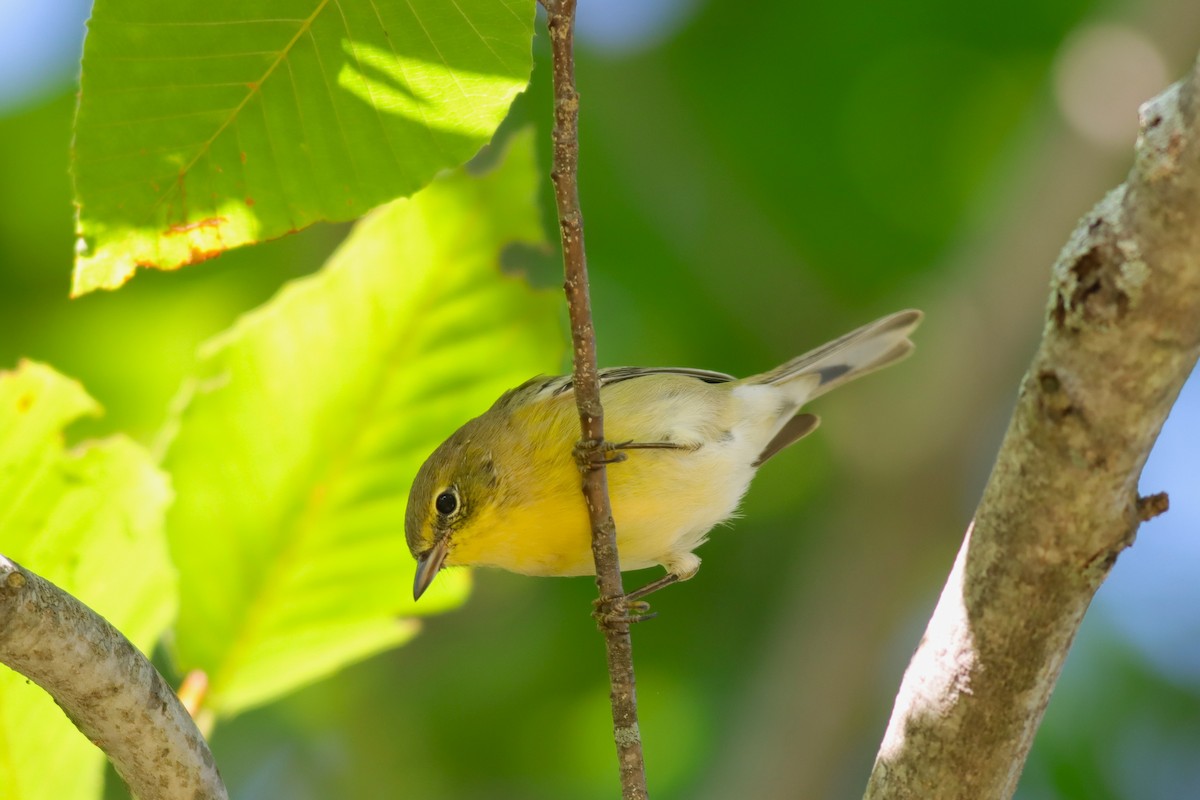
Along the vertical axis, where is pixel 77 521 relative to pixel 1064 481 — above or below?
above

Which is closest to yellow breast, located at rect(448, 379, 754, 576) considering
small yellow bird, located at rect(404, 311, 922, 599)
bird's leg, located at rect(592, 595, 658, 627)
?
small yellow bird, located at rect(404, 311, 922, 599)

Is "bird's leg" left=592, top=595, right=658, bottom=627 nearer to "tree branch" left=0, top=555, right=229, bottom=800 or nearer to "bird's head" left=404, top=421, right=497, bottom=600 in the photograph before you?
A: "bird's head" left=404, top=421, right=497, bottom=600

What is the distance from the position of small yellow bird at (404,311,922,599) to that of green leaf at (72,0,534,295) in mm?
1279

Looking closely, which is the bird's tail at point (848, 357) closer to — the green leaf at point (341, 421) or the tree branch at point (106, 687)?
the green leaf at point (341, 421)

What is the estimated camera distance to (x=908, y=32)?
6.85 meters

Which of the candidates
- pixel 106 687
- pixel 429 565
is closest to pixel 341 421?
pixel 429 565

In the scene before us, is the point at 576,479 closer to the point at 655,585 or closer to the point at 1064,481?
the point at 655,585

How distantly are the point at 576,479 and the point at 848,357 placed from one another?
1422 mm

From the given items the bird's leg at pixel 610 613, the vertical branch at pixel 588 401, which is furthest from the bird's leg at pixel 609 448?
the bird's leg at pixel 610 613

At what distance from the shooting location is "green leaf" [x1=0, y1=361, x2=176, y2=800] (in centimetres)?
232

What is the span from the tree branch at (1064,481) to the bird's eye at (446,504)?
1886 mm

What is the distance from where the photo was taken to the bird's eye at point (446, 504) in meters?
3.54

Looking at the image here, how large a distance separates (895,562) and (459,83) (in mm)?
3955

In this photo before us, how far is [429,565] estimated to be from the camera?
3.42 meters
